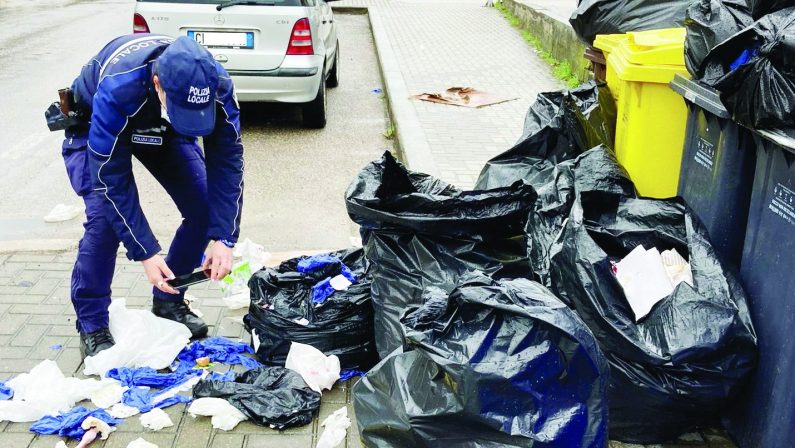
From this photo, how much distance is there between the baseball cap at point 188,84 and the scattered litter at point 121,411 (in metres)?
1.11

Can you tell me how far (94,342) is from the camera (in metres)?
3.60

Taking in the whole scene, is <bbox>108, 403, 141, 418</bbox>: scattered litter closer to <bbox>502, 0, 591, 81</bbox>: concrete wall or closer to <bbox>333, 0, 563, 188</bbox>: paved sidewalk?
<bbox>333, 0, 563, 188</bbox>: paved sidewalk

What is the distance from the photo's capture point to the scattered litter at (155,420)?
10.2ft

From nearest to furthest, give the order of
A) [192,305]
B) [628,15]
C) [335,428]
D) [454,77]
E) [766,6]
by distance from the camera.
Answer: [766,6] → [335,428] → [192,305] → [628,15] → [454,77]

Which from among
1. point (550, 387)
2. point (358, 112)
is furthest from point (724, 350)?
point (358, 112)

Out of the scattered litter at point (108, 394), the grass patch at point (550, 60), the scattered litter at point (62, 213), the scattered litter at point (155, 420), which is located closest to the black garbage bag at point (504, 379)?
the scattered litter at point (155, 420)

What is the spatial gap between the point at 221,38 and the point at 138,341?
14.2 ft

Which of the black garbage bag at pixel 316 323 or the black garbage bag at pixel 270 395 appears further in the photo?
the black garbage bag at pixel 316 323

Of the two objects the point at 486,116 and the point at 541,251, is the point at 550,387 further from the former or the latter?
the point at 486,116

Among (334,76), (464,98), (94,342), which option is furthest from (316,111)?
(94,342)

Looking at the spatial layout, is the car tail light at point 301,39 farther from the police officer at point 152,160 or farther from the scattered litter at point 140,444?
the scattered litter at point 140,444

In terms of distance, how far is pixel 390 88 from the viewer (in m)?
8.92

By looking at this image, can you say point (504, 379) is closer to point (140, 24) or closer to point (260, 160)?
point (260, 160)

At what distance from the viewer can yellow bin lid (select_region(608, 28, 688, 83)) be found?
385 cm
